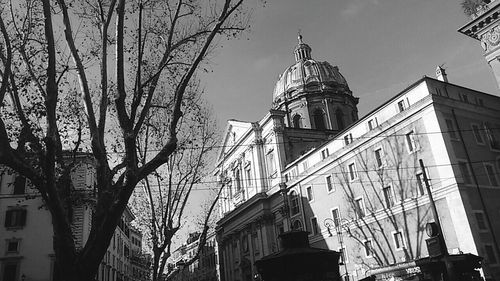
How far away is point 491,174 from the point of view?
2458 centimetres

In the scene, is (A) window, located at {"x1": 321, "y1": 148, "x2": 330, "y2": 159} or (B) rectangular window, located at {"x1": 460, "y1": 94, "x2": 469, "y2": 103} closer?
(B) rectangular window, located at {"x1": 460, "y1": 94, "x2": 469, "y2": 103}

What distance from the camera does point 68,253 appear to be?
333 inches

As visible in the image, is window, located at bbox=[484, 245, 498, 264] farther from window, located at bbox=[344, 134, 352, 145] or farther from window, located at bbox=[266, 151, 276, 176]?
window, located at bbox=[266, 151, 276, 176]

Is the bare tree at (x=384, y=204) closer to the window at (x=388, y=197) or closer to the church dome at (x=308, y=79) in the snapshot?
the window at (x=388, y=197)

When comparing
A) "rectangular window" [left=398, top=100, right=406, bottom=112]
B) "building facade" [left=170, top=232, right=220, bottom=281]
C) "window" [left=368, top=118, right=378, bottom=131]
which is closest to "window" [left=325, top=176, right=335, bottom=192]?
"window" [left=368, top=118, right=378, bottom=131]

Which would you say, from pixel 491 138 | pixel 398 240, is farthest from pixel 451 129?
pixel 398 240

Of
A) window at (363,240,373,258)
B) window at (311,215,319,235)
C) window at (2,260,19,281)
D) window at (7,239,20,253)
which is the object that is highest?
window at (7,239,20,253)

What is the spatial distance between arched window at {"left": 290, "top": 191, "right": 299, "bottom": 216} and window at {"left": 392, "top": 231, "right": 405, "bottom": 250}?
1129cm

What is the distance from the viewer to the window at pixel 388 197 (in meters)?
26.7

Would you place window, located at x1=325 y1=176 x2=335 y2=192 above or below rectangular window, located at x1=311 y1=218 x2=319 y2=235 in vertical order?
above

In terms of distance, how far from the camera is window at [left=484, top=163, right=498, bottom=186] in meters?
24.3

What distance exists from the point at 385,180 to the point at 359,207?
335 cm

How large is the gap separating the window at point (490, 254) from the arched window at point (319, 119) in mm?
27468

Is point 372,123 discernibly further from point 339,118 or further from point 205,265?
point 205,265
